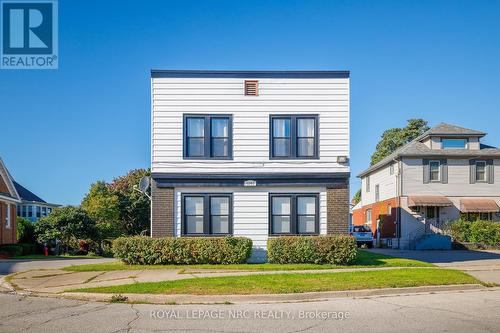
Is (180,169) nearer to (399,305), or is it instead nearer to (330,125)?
(330,125)

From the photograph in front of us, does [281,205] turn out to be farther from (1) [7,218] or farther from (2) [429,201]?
(1) [7,218]

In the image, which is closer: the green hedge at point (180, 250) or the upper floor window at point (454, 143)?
the green hedge at point (180, 250)

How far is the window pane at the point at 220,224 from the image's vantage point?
1944cm

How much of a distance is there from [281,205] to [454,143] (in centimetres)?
2107

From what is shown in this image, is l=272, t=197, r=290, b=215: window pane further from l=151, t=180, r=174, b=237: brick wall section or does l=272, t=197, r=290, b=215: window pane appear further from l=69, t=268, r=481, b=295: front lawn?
l=69, t=268, r=481, b=295: front lawn

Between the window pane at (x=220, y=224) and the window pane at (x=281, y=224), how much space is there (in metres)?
1.92

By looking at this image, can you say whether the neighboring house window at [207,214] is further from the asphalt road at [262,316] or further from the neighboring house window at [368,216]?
the neighboring house window at [368,216]

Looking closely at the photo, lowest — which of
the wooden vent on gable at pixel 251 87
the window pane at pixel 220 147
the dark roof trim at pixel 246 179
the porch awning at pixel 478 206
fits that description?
the porch awning at pixel 478 206

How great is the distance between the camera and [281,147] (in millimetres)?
19859

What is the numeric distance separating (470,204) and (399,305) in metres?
25.9

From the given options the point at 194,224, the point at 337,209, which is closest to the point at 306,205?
the point at 337,209

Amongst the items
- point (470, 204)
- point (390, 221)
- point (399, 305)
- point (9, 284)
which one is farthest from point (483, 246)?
point (9, 284)

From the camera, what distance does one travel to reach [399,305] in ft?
35.3

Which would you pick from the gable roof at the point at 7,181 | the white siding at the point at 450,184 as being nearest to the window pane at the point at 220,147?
the white siding at the point at 450,184
